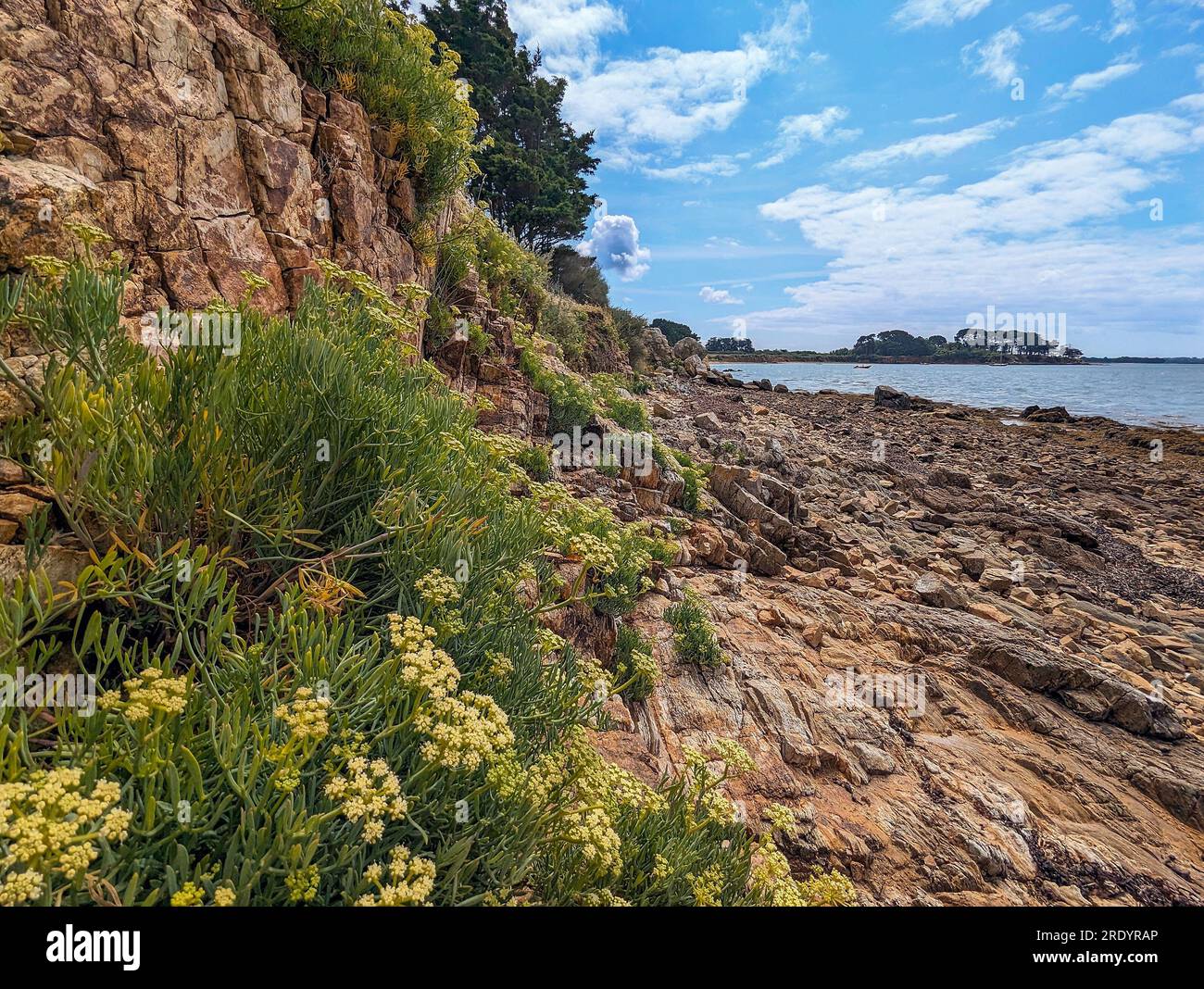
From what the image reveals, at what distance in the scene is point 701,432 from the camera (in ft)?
56.2

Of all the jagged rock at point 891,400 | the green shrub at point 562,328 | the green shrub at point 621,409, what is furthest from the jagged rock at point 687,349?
the green shrub at point 621,409

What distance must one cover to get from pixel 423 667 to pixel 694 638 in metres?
4.06

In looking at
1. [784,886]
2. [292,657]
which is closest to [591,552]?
[292,657]

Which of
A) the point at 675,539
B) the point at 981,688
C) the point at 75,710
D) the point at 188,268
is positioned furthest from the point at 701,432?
the point at 75,710

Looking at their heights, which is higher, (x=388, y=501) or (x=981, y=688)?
(x=388, y=501)

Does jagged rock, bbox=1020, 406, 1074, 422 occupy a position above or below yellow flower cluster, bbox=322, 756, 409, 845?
above

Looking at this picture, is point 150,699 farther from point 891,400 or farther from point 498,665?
point 891,400

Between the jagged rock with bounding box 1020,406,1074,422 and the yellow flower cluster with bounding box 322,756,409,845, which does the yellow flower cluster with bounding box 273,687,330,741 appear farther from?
the jagged rock with bounding box 1020,406,1074,422

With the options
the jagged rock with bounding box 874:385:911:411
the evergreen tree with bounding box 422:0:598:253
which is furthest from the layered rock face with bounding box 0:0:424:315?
the jagged rock with bounding box 874:385:911:411

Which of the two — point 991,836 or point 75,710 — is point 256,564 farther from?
point 991,836

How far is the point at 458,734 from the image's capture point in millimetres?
1655

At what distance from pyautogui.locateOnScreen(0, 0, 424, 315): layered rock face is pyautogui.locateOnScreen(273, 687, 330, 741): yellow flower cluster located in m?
2.93

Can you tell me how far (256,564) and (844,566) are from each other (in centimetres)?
913

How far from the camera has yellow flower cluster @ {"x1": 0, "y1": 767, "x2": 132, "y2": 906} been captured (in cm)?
112
